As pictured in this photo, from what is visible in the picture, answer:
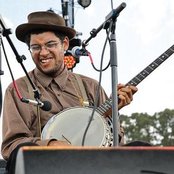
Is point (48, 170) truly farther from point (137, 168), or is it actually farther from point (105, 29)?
point (105, 29)

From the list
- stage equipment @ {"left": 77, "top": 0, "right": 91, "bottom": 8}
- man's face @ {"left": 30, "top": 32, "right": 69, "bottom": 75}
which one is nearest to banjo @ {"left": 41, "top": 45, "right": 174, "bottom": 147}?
man's face @ {"left": 30, "top": 32, "right": 69, "bottom": 75}

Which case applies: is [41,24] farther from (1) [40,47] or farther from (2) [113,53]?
(2) [113,53]

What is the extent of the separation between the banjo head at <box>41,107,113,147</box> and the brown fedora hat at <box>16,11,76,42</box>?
536 millimetres

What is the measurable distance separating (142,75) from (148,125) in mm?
39596

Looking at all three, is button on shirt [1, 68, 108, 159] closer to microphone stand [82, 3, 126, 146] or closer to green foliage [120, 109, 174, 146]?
microphone stand [82, 3, 126, 146]

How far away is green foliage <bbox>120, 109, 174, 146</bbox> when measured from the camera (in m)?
40.3

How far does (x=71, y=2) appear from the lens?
246 inches

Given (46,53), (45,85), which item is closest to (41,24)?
(46,53)

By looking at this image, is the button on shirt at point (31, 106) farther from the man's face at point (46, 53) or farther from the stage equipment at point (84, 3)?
the stage equipment at point (84, 3)

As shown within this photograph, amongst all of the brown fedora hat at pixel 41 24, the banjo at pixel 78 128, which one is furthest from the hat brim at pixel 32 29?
the banjo at pixel 78 128

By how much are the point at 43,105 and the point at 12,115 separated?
38cm

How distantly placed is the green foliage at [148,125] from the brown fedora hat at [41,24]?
1447 inches

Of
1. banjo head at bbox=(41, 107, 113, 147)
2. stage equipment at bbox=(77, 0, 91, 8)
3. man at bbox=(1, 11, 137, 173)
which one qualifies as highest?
stage equipment at bbox=(77, 0, 91, 8)

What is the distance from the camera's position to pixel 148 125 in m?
42.4
